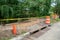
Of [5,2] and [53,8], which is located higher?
[5,2]

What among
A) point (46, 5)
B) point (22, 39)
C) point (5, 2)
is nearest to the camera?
point (5, 2)

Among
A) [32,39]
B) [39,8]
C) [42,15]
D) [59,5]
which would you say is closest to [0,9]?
[32,39]

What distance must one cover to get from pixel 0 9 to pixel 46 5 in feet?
74.6

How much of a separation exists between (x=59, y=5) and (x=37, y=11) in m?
10.4

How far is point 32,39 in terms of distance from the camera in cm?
1049

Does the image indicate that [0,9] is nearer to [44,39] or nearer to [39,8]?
[44,39]

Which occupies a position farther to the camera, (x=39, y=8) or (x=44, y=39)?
(x=39, y=8)

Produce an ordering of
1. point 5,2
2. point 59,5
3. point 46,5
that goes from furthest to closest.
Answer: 1. point 59,5
2. point 46,5
3. point 5,2

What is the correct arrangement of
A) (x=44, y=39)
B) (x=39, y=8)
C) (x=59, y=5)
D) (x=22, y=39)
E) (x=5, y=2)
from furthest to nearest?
(x=59, y=5)
(x=39, y=8)
(x=44, y=39)
(x=22, y=39)
(x=5, y=2)

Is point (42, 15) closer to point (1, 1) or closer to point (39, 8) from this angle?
point (39, 8)

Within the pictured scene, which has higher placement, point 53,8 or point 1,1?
point 1,1

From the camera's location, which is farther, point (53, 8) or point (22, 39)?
point (53, 8)

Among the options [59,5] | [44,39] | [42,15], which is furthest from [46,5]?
[44,39]

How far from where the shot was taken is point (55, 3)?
36062 mm
